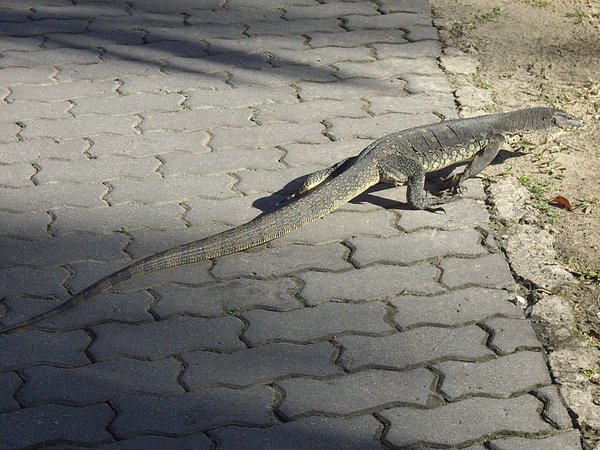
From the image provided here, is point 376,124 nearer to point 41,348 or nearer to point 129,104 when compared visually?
point 129,104

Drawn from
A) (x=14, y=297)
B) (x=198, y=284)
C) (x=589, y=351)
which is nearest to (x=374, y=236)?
(x=198, y=284)

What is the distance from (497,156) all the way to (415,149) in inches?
30.5

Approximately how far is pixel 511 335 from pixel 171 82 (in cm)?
363

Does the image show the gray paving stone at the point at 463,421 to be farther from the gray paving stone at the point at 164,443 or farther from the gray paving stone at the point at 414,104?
the gray paving stone at the point at 414,104

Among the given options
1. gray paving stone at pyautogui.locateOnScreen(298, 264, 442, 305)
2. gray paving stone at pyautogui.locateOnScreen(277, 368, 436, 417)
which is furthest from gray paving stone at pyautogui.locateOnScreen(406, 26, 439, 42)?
gray paving stone at pyautogui.locateOnScreen(277, 368, 436, 417)

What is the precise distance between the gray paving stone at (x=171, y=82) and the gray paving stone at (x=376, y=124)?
3.43ft

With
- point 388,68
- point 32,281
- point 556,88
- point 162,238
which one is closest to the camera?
point 32,281

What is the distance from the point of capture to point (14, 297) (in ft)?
16.0

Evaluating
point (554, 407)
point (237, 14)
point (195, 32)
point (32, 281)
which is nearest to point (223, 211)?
point (32, 281)

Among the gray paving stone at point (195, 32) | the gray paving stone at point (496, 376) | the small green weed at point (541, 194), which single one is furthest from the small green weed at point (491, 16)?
the gray paving stone at point (496, 376)

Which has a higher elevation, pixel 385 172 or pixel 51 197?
pixel 385 172

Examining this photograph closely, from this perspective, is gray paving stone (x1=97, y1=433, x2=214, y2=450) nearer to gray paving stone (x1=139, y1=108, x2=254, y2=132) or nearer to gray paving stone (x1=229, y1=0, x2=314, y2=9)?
gray paving stone (x1=139, y1=108, x2=254, y2=132)

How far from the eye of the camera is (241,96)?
7031mm

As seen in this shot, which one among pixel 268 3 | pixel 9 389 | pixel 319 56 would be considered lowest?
pixel 9 389
